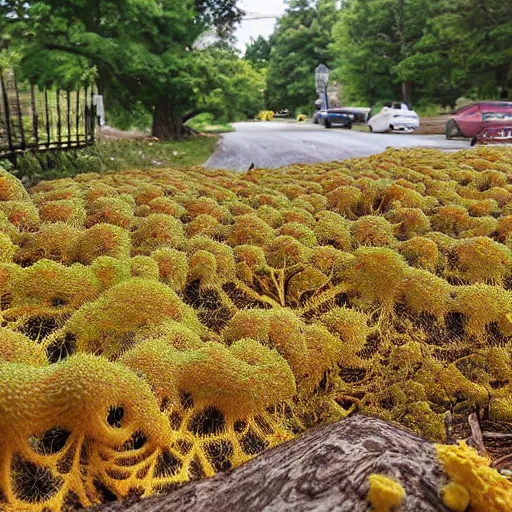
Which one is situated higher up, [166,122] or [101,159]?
[166,122]

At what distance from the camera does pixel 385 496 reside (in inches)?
27.8

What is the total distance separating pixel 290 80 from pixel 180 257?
2763 centimetres

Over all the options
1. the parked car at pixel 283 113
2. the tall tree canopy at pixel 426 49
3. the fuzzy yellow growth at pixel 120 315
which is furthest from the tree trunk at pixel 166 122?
the parked car at pixel 283 113

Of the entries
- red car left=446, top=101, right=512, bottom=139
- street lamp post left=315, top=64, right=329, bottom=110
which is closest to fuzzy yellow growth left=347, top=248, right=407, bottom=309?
red car left=446, top=101, right=512, bottom=139

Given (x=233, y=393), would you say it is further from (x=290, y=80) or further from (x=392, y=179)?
(x=290, y=80)

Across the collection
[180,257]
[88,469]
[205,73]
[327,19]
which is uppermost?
[327,19]

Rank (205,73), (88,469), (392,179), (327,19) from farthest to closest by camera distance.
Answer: (327,19)
(205,73)
(392,179)
(88,469)

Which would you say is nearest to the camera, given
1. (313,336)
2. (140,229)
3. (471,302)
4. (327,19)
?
(313,336)

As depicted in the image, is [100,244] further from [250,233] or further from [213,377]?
[213,377]

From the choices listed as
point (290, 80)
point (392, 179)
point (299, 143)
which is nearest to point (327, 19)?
point (290, 80)

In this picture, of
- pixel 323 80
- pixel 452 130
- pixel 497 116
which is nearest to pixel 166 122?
pixel 452 130

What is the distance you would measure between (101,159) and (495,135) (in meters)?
4.99

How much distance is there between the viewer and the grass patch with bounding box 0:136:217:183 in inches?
149

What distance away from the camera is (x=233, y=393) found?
1248mm
